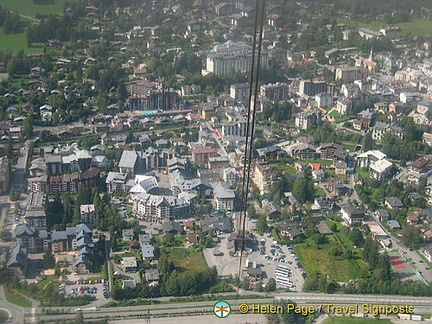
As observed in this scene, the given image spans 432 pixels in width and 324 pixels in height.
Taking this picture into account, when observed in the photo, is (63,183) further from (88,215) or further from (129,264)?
(129,264)

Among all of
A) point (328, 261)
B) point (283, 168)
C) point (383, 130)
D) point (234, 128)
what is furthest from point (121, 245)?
point (383, 130)

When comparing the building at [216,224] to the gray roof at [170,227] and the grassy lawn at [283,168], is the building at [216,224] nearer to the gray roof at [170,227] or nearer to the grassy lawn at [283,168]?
the gray roof at [170,227]

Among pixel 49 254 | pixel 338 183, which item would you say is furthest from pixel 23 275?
pixel 338 183

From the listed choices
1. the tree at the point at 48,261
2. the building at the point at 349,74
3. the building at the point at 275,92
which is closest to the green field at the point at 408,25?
the building at the point at 349,74

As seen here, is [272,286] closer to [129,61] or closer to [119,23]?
[129,61]

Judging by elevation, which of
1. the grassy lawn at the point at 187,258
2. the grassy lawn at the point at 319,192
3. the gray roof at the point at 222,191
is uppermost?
the gray roof at the point at 222,191

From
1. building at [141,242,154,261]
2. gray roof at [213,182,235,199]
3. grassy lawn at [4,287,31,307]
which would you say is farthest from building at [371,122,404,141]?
grassy lawn at [4,287,31,307]

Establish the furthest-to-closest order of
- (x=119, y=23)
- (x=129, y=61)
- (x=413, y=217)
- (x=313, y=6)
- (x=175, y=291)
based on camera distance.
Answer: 1. (x=313, y=6)
2. (x=119, y=23)
3. (x=129, y=61)
4. (x=413, y=217)
5. (x=175, y=291)

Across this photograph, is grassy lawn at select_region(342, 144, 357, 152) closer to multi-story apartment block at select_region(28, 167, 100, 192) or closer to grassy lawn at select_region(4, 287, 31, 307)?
multi-story apartment block at select_region(28, 167, 100, 192)
